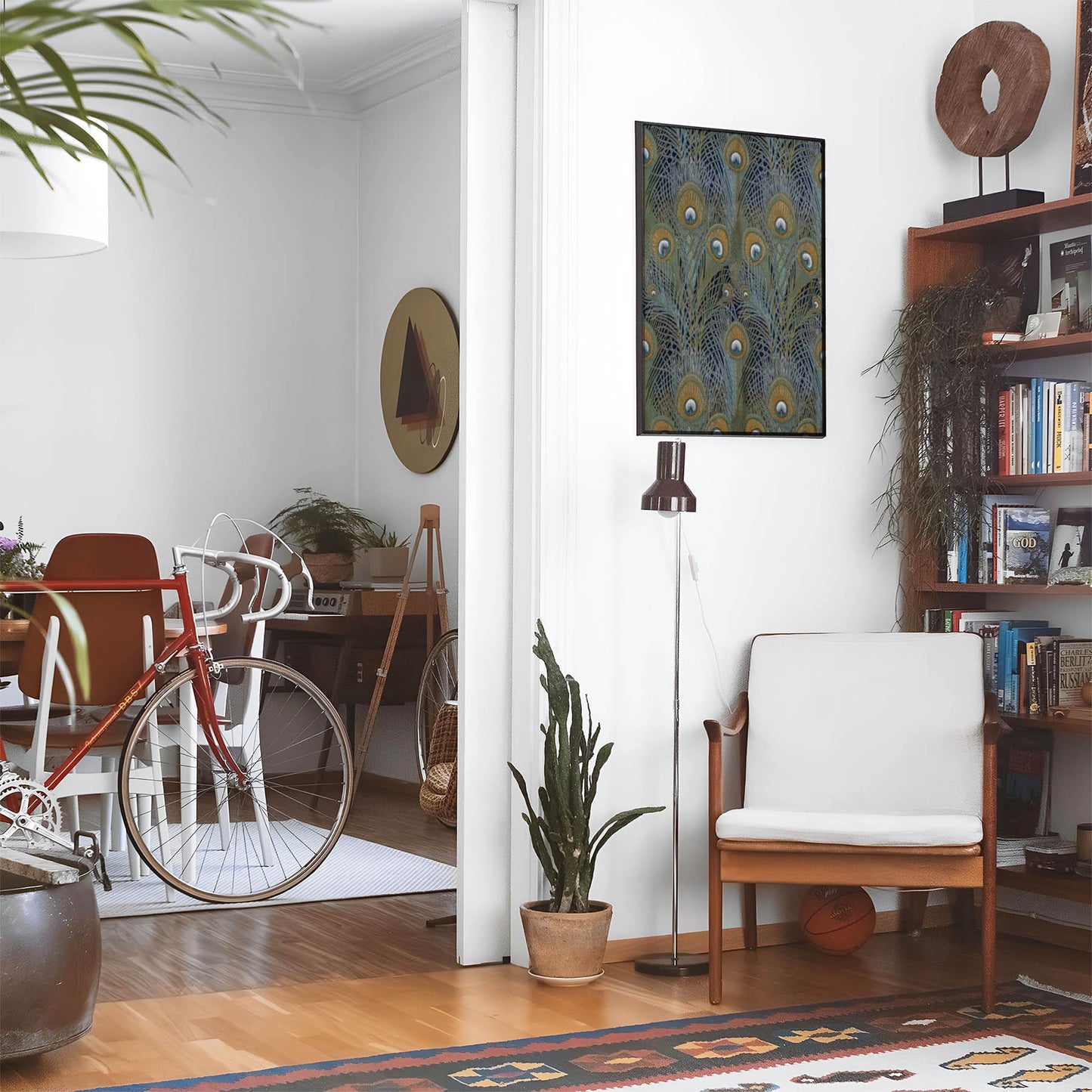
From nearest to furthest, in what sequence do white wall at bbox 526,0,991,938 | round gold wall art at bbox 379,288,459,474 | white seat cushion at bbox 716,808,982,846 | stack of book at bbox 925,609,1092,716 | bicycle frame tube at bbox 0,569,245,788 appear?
white seat cushion at bbox 716,808,982,846, white wall at bbox 526,0,991,938, stack of book at bbox 925,609,1092,716, bicycle frame tube at bbox 0,569,245,788, round gold wall art at bbox 379,288,459,474

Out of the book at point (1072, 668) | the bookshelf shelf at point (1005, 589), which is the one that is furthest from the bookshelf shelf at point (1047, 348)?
the book at point (1072, 668)

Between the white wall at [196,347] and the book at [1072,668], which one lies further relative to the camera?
the white wall at [196,347]

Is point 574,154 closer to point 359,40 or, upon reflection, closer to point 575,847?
point 575,847

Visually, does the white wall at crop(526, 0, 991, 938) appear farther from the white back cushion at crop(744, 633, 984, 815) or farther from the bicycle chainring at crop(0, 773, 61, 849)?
the bicycle chainring at crop(0, 773, 61, 849)

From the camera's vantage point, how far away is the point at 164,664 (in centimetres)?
412

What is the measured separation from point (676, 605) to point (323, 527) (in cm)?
337

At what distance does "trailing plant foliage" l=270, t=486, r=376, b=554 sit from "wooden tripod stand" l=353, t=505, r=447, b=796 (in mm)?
468

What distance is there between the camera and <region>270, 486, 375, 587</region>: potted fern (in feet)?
21.9

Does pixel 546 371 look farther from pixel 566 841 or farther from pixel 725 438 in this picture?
pixel 566 841

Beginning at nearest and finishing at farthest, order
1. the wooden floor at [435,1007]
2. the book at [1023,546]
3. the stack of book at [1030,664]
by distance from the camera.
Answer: the wooden floor at [435,1007]
the stack of book at [1030,664]
the book at [1023,546]

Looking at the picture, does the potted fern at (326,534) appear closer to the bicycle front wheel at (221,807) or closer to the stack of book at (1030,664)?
the bicycle front wheel at (221,807)

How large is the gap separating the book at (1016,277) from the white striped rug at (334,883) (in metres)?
2.34

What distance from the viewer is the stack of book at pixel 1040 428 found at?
3771 mm

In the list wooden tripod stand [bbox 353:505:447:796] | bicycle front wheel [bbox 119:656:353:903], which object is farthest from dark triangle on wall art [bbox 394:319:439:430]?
bicycle front wheel [bbox 119:656:353:903]
